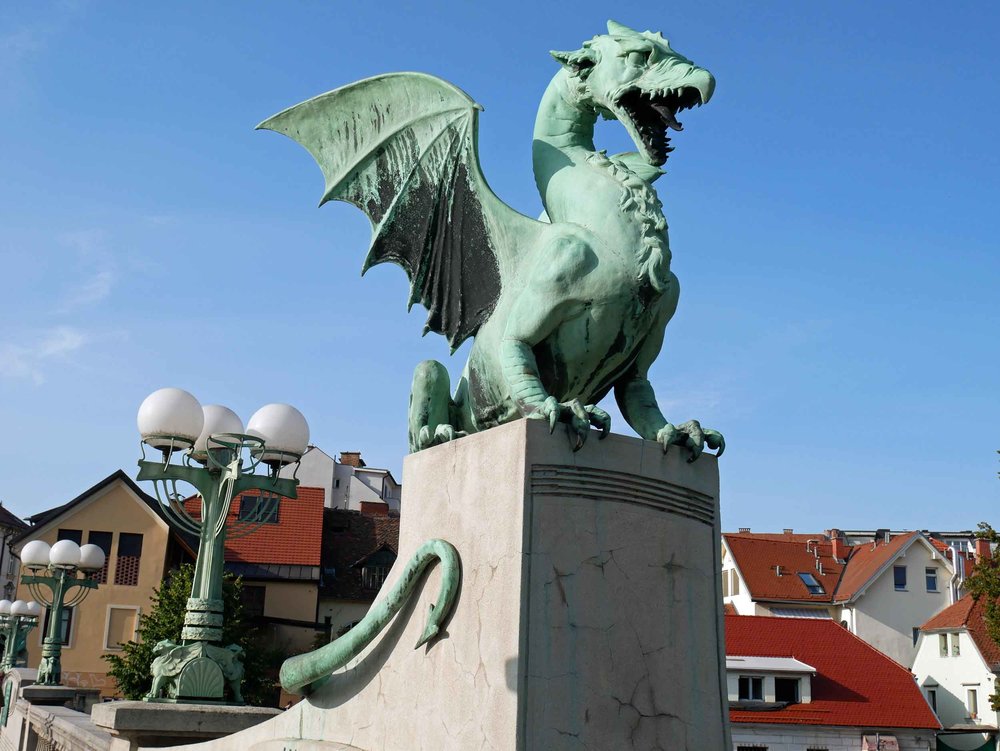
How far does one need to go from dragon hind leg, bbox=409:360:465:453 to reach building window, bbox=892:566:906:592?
41705mm

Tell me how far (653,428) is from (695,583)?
786 millimetres

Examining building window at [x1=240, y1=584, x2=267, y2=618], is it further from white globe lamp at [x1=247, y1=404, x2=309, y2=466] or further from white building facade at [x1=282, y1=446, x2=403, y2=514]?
white globe lamp at [x1=247, y1=404, x2=309, y2=466]

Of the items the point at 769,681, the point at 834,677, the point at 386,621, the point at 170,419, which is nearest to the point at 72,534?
the point at 769,681

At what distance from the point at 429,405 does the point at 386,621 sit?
1.09 meters

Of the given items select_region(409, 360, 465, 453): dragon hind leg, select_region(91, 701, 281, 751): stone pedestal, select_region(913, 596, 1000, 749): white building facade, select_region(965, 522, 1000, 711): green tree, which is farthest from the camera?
select_region(913, 596, 1000, 749): white building facade

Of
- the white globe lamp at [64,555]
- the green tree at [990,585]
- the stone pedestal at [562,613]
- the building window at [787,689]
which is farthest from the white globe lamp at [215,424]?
the building window at [787,689]

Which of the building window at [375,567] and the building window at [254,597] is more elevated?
the building window at [375,567]

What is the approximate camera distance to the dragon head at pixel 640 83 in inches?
193

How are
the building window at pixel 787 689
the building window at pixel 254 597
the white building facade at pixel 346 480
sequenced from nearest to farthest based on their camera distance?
the building window at pixel 787 689 < the building window at pixel 254 597 < the white building facade at pixel 346 480

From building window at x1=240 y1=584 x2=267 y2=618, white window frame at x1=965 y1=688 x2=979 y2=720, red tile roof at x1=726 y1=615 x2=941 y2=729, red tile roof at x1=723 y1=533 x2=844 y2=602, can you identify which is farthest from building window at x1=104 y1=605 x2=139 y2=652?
white window frame at x1=965 y1=688 x2=979 y2=720

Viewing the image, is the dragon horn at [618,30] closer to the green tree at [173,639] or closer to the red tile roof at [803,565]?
the green tree at [173,639]

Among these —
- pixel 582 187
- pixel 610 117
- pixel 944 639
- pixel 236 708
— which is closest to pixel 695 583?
pixel 582 187

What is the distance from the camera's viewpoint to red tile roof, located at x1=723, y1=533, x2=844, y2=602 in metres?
43.7

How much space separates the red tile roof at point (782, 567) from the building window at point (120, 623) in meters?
23.2
